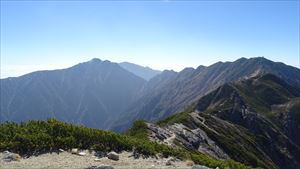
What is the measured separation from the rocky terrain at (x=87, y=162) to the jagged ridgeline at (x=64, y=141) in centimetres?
100

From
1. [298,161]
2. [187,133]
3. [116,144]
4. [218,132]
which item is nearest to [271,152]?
[298,161]

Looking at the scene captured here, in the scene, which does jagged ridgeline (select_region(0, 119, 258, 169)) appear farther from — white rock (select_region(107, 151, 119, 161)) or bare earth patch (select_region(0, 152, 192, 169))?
white rock (select_region(107, 151, 119, 161))

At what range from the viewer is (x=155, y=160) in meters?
25.0

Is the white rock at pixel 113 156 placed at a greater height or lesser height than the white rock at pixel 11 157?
lesser

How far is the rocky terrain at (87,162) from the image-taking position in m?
21.4

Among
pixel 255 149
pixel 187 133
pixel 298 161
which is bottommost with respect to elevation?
pixel 298 161

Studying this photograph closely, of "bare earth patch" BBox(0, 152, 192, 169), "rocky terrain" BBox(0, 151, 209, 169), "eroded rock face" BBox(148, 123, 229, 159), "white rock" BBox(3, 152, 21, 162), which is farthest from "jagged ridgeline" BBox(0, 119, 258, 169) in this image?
"eroded rock face" BBox(148, 123, 229, 159)

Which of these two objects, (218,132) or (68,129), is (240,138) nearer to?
(218,132)

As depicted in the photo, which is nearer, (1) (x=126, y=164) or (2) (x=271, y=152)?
(1) (x=126, y=164)

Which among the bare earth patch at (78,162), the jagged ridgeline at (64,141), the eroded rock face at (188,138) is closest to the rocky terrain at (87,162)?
the bare earth patch at (78,162)

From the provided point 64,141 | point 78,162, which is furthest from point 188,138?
point 78,162

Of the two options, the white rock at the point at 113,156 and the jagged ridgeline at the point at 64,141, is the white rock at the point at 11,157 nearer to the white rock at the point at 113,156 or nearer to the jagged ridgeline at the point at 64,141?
the jagged ridgeline at the point at 64,141

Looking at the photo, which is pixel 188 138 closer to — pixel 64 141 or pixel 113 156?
pixel 64 141

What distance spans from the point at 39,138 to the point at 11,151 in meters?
1.91
